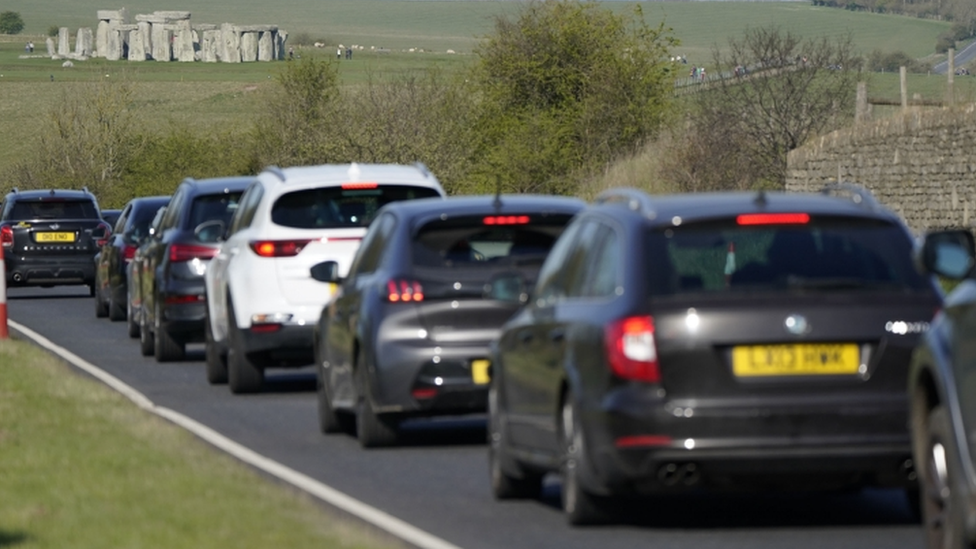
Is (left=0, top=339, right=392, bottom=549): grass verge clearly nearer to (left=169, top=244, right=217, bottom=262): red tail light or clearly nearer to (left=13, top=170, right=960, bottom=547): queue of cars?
(left=13, top=170, right=960, bottom=547): queue of cars

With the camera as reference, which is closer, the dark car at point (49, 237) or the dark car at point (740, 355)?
the dark car at point (740, 355)

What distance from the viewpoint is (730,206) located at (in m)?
9.54

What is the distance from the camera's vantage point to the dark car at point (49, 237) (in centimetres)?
A: 3359

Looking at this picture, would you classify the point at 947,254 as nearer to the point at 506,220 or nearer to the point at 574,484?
the point at 574,484

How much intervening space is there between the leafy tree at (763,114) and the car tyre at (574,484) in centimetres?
3775

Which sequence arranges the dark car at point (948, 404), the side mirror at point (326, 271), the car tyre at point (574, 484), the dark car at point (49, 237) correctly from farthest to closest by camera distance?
1. the dark car at point (49, 237)
2. the side mirror at point (326, 271)
3. the car tyre at point (574, 484)
4. the dark car at point (948, 404)

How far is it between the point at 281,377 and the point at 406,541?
10105 mm

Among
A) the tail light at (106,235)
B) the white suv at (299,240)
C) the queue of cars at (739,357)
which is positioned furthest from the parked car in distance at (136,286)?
the queue of cars at (739,357)

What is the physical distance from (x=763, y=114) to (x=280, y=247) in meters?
36.8

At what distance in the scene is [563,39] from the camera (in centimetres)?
6394

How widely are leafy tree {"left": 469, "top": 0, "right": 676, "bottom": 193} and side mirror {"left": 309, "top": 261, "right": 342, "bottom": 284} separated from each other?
45780 millimetres

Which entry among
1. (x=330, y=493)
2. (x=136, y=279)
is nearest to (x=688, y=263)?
(x=330, y=493)

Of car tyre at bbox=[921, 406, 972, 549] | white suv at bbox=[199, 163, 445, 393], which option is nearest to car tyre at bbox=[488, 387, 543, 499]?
car tyre at bbox=[921, 406, 972, 549]

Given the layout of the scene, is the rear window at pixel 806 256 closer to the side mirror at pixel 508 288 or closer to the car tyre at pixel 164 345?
the side mirror at pixel 508 288
